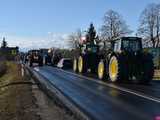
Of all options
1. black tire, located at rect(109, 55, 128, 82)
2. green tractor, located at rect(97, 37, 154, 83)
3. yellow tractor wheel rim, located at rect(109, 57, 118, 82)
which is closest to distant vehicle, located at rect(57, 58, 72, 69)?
green tractor, located at rect(97, 37, 154, 83)

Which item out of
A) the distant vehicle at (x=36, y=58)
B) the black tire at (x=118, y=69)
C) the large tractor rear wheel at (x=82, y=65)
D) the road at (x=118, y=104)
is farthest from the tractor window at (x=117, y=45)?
the distant vehicle at (x=36, y=58)

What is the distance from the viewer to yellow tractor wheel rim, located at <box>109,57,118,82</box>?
26219 millimetres

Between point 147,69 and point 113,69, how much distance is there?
2526 mm

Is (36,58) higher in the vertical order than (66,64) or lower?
higher

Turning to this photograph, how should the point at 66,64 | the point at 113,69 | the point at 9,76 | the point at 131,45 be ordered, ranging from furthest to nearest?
the point at 66,64 < the point at 9,76 < the point at 131,45 < the point at 113,69

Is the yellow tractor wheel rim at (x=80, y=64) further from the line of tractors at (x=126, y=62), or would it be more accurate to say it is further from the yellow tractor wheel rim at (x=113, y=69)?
the yellow tractor wheel rim at (x=113, y=69)

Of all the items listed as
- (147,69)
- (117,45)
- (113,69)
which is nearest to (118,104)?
(147,69)

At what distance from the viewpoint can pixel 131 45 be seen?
27266 mm

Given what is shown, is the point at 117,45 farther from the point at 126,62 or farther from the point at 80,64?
the point at 80,64

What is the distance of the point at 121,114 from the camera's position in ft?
43.0

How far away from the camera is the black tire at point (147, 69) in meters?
25.0

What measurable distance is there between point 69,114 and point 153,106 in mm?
3023

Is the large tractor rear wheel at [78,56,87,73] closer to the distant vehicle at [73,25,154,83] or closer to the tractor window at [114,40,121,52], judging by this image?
the distant vehicle at [73,25,154,83]

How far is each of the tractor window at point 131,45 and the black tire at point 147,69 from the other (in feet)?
6.59
